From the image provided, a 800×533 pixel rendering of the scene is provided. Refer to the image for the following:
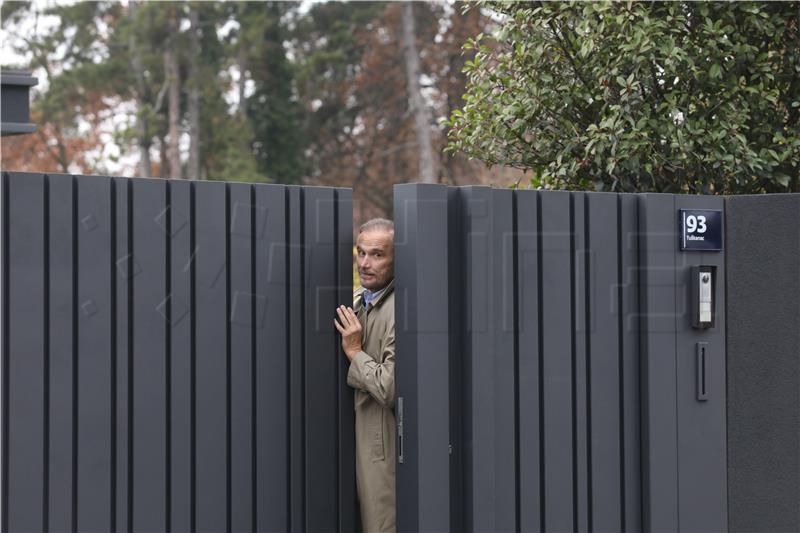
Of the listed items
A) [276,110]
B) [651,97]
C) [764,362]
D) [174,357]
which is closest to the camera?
[174,357]

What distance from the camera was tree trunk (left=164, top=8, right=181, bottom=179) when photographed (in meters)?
28.8

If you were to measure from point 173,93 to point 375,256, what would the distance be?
2612cm

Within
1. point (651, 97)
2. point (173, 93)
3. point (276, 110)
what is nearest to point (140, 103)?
point (173, 93)

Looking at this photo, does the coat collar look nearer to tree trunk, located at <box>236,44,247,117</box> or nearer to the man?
the man

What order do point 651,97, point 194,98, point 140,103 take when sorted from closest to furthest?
point 651,97 < point 194,98 < point 140,103

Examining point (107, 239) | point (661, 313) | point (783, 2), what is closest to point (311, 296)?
point (107, 239)

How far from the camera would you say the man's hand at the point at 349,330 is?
4781 millimetres

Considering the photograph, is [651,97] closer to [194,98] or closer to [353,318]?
[353,318]

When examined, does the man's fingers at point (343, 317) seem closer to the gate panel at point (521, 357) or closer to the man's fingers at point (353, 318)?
the man's fingers at point (353, 318)

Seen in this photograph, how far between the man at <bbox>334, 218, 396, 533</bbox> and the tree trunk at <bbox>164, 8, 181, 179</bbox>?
24.4m

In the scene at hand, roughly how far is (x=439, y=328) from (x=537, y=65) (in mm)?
2273

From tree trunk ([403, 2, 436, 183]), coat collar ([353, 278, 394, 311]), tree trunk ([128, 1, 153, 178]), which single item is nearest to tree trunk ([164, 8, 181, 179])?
tree trunk ([128, 1, 153, 178])

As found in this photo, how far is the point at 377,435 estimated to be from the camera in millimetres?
4816

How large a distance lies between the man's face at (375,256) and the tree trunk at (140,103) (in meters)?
23.3
